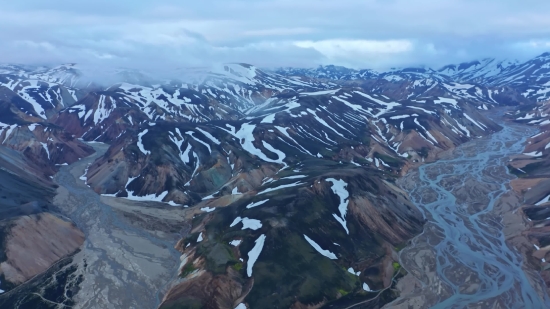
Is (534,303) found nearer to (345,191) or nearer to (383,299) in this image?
(383,299)

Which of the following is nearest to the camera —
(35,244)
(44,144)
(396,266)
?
(396,266)

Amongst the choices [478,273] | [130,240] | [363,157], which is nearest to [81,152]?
[130,240]

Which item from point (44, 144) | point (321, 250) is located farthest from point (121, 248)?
point (44, 144)

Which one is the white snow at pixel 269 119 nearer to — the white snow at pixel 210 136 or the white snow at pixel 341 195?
the white snow at pixel 210 136

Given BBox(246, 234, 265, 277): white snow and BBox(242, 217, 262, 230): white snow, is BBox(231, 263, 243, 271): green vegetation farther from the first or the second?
BBox(242, 217, 262, 230): white snow

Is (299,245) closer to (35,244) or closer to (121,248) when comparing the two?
(121,248)

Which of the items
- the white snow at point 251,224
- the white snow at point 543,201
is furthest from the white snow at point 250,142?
the white snow at point 543,201
